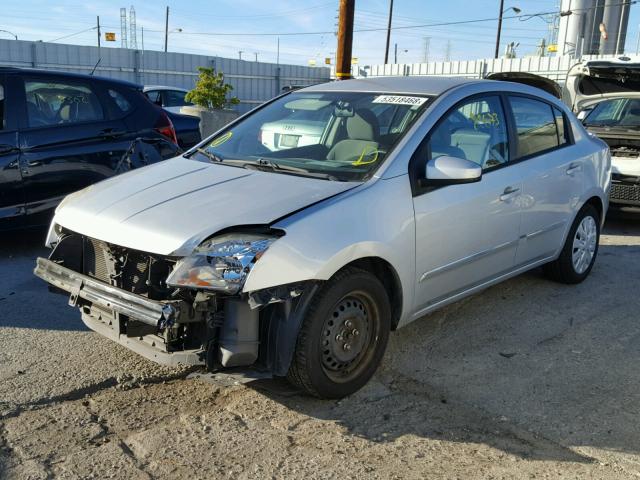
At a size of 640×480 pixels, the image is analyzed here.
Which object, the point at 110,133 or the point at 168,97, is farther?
the point at 168,97

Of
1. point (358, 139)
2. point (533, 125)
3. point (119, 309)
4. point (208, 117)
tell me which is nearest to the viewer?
point (119, 309)

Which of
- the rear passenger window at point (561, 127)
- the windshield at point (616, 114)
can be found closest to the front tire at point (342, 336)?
the rear passenger window at point (561, 127)

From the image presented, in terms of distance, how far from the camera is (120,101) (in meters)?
6.72

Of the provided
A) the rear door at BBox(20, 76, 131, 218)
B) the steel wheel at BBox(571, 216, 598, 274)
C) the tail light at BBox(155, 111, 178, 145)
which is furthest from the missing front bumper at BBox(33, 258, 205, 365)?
the steel wheel at BBox(571, 216, 598, 274)

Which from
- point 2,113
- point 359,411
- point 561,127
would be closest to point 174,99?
point 2,113

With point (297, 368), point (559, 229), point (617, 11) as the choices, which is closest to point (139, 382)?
point (297, 368)

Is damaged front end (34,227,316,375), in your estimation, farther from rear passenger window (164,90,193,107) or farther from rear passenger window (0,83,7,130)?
rear passenger window (164,90,193,107)

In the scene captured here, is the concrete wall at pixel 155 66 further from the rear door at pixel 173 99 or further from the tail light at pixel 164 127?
the tail light at pixel 164 127

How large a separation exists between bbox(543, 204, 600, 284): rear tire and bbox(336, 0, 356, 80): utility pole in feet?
25.1

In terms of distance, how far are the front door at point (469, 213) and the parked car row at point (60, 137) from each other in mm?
3010

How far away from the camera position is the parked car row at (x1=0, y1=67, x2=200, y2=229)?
19.4 feet

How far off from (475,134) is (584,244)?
76.3 inches

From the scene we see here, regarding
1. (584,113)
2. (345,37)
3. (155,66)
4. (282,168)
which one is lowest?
(282,168)

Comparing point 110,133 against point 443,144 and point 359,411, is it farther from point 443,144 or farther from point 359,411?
point 359,411
